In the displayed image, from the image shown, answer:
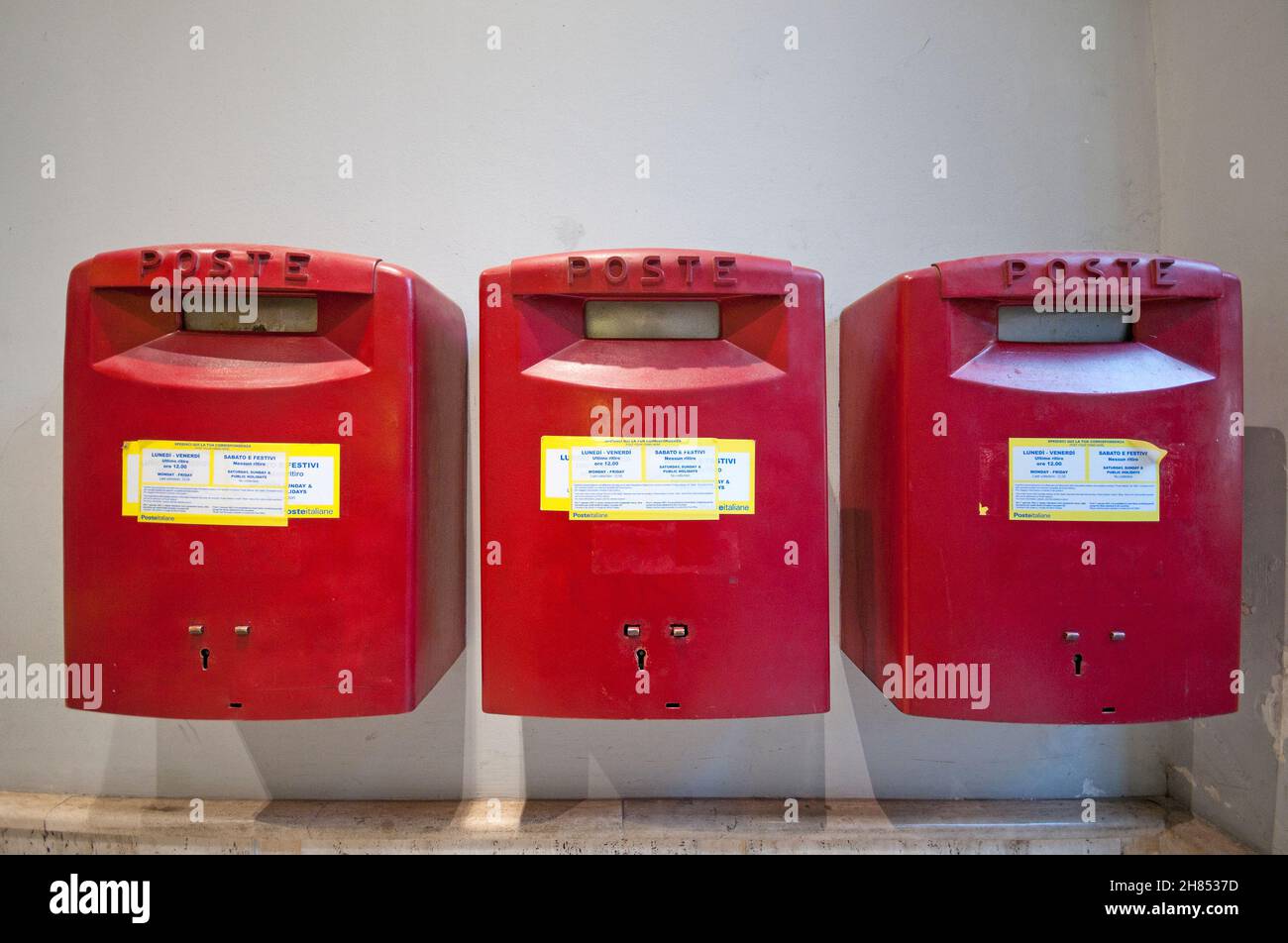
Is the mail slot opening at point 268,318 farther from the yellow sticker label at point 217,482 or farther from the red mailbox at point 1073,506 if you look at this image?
the red mailbox at point 1073,506

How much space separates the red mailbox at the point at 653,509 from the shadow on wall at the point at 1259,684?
0.72 meters

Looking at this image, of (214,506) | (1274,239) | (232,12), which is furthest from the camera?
(232,12)

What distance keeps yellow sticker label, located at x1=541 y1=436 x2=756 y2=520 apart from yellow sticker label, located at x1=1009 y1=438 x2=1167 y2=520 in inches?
13.7

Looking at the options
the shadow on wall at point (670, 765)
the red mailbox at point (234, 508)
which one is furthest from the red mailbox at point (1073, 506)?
the red mailbox at point (234, 508)

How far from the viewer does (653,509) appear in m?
0.80

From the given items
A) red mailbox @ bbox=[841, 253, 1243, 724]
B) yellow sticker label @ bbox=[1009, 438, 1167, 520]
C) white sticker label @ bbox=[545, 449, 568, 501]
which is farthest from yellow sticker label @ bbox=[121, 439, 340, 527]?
yellow sticker label @ bbox=[1009, 438, 1167, 520]

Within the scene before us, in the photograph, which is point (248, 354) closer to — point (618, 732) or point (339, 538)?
point (339, 538)

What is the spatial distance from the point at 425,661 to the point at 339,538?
210 millimetres

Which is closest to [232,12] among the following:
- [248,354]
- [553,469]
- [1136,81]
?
[248,354]

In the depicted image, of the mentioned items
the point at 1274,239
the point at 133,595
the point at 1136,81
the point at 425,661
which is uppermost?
the point at 1136,81

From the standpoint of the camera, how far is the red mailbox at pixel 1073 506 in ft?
2.64

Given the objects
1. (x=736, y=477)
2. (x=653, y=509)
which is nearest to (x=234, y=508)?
(x=653, y=509)

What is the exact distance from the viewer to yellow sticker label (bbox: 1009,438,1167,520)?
803 millimetres

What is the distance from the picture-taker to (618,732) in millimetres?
1135
